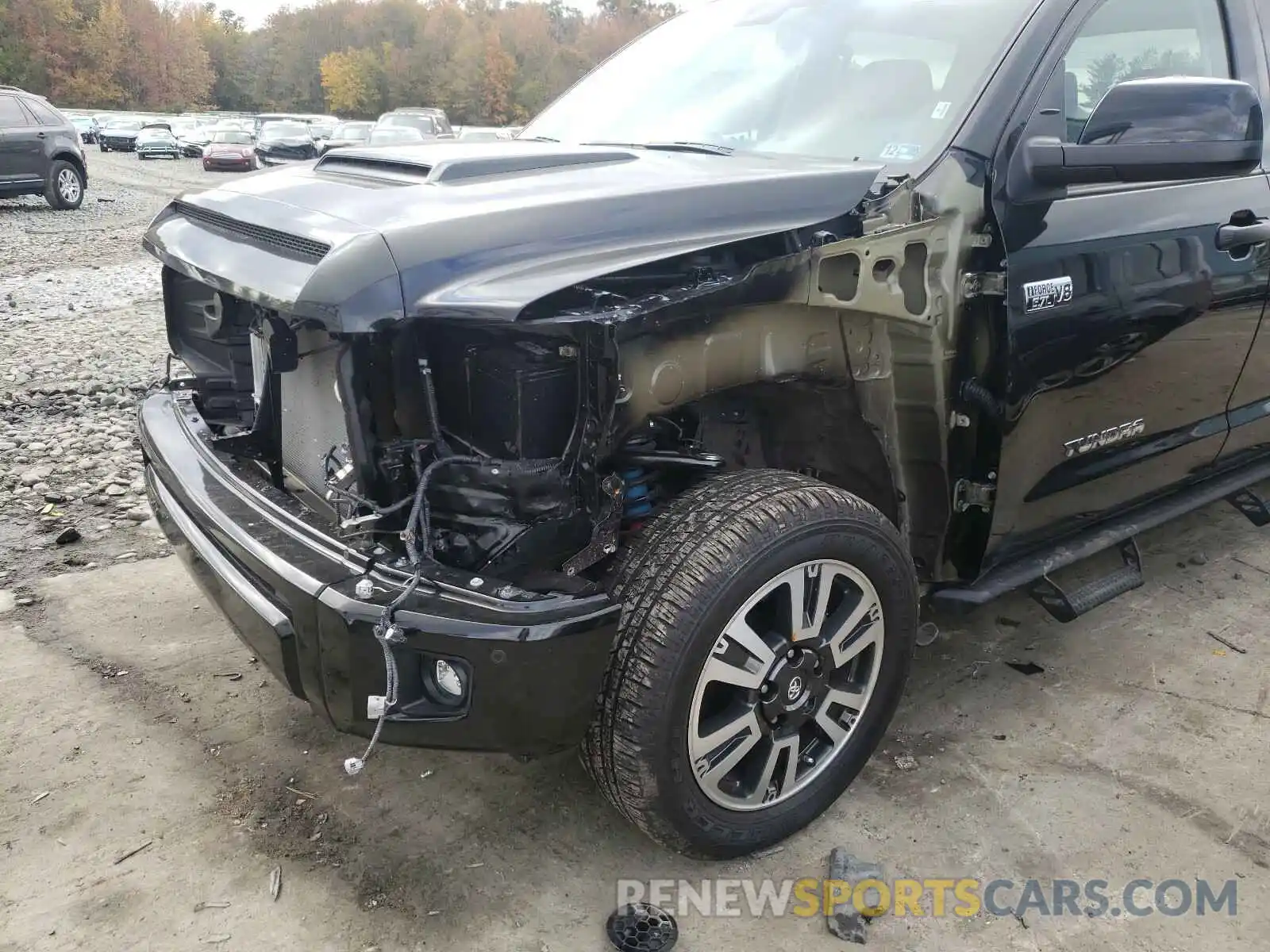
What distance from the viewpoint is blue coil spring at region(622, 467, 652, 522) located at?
2.30 metres

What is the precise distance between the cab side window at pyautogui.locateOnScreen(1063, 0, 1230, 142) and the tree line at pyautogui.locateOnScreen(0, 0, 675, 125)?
2301 inches

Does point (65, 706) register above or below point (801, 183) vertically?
below

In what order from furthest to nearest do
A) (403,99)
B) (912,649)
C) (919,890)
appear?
1. (403,99)
2. (912,649)
3. (919,890)

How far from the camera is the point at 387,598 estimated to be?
1.81 m

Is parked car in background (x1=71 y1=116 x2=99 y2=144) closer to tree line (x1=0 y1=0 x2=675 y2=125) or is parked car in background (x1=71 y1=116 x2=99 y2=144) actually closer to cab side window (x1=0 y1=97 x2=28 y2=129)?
tree line (x1=0 y1=0 x2=675 y2=125)

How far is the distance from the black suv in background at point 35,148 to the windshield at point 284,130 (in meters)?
13.3

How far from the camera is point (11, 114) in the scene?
44.8 feet

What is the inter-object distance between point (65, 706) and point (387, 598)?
164 cm

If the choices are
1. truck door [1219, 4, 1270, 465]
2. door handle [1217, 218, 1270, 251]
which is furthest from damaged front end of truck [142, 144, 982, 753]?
truck door [1219, 4, 1270, 465]

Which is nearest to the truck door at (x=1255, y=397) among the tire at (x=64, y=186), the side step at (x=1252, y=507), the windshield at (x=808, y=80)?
the side step at (x=1252, y=507)

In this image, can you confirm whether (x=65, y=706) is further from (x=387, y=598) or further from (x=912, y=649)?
(x=912, y=649)

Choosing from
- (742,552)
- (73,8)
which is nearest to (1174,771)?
(742,552)

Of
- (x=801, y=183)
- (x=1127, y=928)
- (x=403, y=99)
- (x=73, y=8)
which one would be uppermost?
(x=73, y=8)

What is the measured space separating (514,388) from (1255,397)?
2.67 metres
